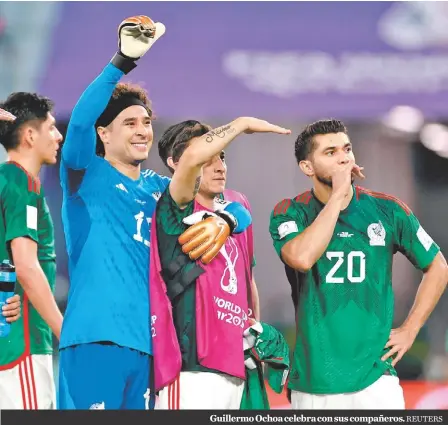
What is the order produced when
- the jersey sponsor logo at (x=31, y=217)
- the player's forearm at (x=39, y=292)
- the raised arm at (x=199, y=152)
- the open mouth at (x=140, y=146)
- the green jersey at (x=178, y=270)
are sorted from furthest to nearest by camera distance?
the jersey sponsor logo at (x=31, y=217)
the player's forearm at (x=39, y=292)
the open mouth at (x=140, y=146)
the green jersey at (x=178, y=270)
the raised arm at (x=199, y=152)

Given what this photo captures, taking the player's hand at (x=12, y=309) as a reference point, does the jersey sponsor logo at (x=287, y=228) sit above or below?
above

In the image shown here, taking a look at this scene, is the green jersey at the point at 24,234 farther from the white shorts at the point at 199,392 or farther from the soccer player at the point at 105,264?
the white shorts at the point at 199,392

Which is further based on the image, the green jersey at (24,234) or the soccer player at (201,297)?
the green jersey at (24,234)

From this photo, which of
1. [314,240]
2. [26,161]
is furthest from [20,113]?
[314,240]

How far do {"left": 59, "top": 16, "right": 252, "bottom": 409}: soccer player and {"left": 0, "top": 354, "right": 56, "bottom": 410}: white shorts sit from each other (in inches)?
14.4

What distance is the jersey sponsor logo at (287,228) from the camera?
15.5 feet

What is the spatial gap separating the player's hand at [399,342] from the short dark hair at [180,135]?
4.85 feet

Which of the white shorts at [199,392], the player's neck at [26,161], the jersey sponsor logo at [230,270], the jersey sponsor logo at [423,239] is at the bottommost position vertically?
the white shorts at [199,392]

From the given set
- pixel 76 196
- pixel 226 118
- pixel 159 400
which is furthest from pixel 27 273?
pixel 226 118

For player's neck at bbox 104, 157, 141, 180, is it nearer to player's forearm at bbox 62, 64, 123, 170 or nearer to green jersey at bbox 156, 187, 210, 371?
player's forearm at bbox 62, 64, 123, 170

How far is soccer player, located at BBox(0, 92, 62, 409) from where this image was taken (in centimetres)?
500

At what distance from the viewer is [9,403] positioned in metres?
4.99

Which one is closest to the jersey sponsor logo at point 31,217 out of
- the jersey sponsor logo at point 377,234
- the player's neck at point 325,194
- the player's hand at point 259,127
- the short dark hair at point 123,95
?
the short dark hair at point 123,95

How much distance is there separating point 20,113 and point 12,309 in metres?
1.20
